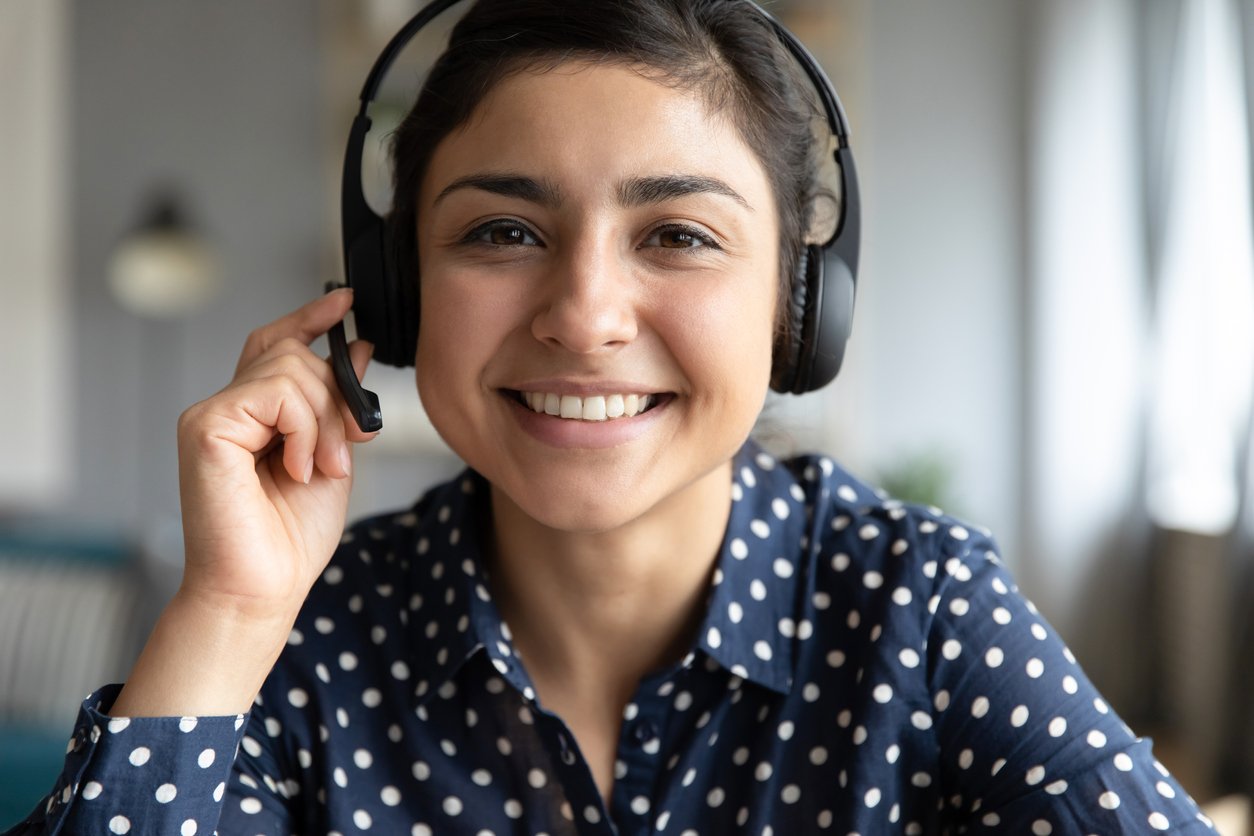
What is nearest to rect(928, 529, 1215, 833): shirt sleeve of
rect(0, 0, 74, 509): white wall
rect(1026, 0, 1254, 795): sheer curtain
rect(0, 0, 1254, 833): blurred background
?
rect(0, 0, 1254, 833): blurred background

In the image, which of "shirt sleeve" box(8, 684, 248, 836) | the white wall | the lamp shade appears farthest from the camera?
the white wall

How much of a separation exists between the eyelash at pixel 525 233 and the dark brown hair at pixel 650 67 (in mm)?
100

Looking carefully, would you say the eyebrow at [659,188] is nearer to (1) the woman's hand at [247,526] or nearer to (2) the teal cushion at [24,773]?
(1) the woman's hand at [247,526]

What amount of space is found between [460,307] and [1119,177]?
2899mm

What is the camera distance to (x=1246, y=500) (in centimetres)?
263

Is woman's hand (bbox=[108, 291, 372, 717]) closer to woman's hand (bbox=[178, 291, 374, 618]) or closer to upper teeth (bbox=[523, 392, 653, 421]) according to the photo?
woman's hand (bbox=[178, 291, 374, 618])

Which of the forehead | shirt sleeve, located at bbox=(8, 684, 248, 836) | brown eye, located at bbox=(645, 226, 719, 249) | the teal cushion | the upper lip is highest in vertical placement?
the forehead

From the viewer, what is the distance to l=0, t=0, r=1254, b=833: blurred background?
118 inches

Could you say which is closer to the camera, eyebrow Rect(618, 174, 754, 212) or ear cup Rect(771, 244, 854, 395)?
eyebrow Rect(618, 174, 754, 212)

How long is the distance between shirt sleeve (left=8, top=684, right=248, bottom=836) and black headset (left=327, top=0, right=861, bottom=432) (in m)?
0.33

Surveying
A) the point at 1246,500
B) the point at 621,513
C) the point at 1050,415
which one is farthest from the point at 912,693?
the point at 1050,415

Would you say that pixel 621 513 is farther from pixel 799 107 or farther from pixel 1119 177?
pixel 1119 177

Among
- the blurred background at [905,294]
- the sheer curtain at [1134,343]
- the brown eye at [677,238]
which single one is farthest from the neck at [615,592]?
the sheer curtain at [1134,343]

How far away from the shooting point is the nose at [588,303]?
904 millimetres
